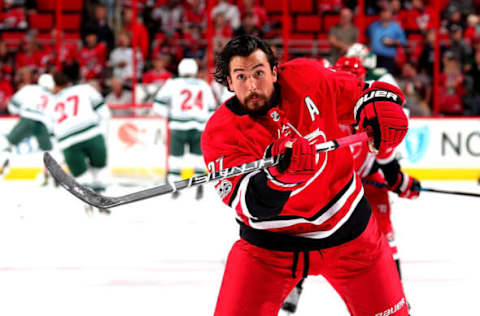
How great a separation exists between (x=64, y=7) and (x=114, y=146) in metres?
3.16

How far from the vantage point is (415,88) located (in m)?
7.79

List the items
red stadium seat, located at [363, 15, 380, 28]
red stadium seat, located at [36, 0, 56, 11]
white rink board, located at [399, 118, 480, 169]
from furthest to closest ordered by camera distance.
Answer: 1. red stadium seat, located at [36, 0, 56, 11]
2. red stadium seat, located at [363, 15, 380, 28]
3. white rink board, located at [399, 118, 480, 169]

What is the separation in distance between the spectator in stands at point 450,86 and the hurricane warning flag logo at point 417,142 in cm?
89

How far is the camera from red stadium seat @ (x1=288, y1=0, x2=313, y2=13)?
901 centimetres

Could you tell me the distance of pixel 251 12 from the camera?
841 centimetres

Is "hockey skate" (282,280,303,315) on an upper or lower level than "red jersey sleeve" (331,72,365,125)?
lower

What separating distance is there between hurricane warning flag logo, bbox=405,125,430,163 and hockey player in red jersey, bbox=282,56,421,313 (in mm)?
3999

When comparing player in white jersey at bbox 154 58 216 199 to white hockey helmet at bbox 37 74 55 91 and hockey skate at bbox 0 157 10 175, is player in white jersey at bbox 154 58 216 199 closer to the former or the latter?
white hockey helmet at bbox 37 74 55 91

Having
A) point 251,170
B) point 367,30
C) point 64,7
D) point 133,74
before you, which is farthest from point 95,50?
point 251,170

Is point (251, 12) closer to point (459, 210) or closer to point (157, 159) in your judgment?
point (157, 159)

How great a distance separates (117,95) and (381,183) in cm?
568

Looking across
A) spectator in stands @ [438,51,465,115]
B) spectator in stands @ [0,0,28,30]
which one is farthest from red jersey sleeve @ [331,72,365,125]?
spectator in stands @ [0,0,28,30]

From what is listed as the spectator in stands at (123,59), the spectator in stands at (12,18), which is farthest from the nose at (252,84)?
the spectator in stands at (12,18)

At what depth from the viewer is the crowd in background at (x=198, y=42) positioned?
7754mm
